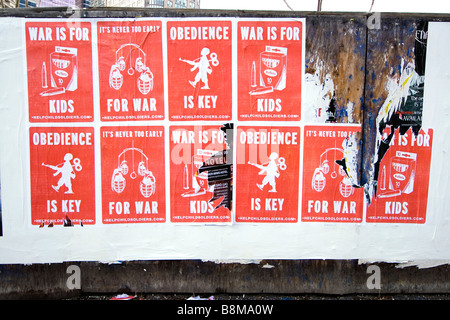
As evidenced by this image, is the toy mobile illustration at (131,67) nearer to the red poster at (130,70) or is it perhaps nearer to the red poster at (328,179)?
the red poster at (130,70)

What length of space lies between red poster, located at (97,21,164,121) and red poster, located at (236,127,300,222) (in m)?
0.90

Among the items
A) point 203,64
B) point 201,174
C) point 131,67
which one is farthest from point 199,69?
point 201,174

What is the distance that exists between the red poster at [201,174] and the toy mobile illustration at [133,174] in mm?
211

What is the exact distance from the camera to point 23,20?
103 inches

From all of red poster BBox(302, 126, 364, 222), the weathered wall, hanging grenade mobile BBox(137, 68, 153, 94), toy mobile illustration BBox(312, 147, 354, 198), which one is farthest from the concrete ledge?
hanging grenade mobile BBox(137, 68, 153, 94)

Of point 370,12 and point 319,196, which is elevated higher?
point 370,12

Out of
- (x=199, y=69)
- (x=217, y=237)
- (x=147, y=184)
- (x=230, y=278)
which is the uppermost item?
(x=199, y=69)

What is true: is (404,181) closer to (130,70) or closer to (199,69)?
(199,69)

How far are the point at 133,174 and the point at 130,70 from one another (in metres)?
0.97

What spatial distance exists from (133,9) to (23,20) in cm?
101

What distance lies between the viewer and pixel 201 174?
274 centimetres

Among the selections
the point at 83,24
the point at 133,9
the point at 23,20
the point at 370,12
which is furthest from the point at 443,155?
the point at 23,20

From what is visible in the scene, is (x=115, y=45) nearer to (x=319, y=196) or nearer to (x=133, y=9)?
(x=133, y=9)

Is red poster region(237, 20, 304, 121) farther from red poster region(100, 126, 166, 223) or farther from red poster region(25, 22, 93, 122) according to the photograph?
red poster region(25, 22, 93, 122)
